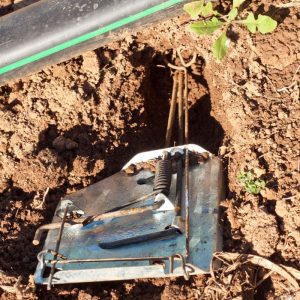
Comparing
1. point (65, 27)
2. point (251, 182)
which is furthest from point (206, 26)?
point (251, 182)

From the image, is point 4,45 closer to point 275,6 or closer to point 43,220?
point 43,220

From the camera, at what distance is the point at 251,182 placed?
265 centimetres

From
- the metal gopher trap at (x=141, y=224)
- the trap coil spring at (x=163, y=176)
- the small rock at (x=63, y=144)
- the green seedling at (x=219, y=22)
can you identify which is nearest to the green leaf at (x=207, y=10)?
the green seedling at (x=219, y=22)

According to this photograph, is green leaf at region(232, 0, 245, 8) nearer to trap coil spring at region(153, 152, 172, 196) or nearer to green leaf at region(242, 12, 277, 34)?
green leaf at region(242, 12, 277, 34)

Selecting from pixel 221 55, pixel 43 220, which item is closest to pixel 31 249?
pixel 43 220

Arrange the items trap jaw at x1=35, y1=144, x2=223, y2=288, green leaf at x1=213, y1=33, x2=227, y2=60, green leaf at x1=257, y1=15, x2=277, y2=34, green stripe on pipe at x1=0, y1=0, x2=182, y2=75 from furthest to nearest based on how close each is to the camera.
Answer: green stripe on pipe at x1=0, y1=0, x2=182, y2=75 → green leaf at x1=213, y1=33, x2=227, y2=60 → green leaf at x1=257, y1=15, x2=277, y2=34 → trap jaw at x1=35, y1=144, x2=223, y2=288

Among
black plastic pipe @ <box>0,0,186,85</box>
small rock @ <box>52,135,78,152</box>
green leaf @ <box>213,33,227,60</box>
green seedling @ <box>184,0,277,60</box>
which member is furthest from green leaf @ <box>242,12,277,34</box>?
small rock @ <box>52,135,78,152</box>

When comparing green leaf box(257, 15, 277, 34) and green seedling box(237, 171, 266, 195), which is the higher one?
green leaf box(257, 15, 277, 34)

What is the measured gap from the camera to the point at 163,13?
3.12 m

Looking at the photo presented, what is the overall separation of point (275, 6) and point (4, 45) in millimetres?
1296

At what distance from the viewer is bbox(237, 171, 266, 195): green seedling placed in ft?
8.63

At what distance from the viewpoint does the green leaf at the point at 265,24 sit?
2865mm

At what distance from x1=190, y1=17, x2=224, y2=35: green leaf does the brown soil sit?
4.6 inches

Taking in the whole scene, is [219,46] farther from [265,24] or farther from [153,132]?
[153,132]
